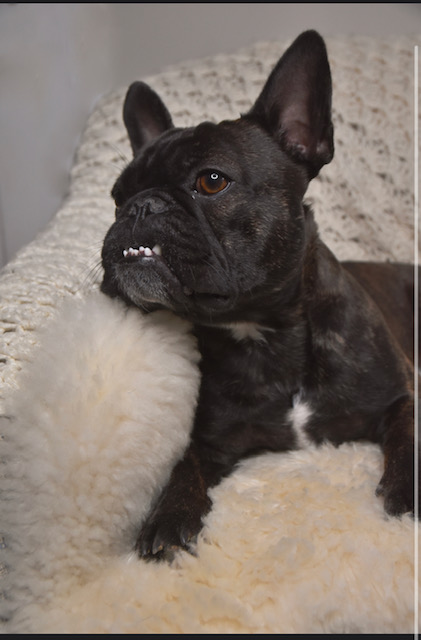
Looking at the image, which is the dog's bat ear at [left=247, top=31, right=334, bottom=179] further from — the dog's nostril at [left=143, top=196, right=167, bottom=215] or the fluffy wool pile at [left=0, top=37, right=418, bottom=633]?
the fluffy wool pile at [left=0, top=37, right=418, bottom=633]

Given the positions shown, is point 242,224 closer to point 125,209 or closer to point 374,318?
point 125,209

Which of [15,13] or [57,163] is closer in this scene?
[15,13]

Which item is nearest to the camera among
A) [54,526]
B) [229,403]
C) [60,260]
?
[54,526]

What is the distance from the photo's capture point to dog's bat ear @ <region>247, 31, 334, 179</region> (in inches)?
57.6

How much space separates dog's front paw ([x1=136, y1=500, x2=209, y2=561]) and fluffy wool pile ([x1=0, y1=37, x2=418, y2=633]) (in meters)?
0.02

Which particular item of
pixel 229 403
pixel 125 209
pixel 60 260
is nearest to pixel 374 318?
pixel 229 403

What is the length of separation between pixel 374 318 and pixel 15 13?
1599mm

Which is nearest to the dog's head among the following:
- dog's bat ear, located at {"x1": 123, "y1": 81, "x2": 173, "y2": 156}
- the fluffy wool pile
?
the fluffy wool pile

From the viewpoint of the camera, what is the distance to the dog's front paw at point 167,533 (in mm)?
1270

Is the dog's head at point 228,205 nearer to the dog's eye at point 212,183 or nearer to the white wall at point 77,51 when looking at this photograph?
the dog's eye at point 212,183

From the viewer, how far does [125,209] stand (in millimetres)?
1417

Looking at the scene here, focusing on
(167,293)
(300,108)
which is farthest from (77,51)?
(167,293)

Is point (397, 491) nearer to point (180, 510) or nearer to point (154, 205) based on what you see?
point (180, 510)

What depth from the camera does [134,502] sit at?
136 centimetres
